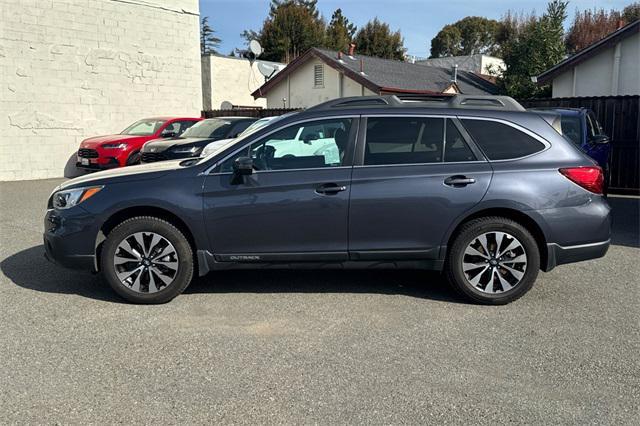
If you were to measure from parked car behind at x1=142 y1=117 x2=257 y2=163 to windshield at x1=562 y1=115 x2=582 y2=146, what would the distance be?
6838mm

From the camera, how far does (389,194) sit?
4637mm

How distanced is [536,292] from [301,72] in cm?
2432

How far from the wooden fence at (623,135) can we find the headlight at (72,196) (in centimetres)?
1138

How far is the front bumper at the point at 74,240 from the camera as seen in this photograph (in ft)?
15.3

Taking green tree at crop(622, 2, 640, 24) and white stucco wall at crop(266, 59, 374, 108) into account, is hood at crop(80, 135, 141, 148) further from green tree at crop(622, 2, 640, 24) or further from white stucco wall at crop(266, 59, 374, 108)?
green tree at crop(622, 2, 640, 24)

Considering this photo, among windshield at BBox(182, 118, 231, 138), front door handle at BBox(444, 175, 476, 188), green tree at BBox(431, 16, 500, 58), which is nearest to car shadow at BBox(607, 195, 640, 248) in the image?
front door handle at BBox(444, 175, 476, 188)

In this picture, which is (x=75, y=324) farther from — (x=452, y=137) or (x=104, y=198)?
(x=452, y=137)

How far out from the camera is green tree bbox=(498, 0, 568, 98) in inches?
1043

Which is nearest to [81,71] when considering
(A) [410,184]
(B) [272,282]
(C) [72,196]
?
(C) [72,196]

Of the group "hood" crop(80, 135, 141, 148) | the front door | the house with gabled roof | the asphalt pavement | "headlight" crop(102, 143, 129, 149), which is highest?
the house with gabled roof

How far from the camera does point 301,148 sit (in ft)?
15.9

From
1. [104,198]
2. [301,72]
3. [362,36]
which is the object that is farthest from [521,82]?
[362,36]

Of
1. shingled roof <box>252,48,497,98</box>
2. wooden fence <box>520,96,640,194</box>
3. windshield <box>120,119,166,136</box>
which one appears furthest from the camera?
shingled roof <box>252,48,497,98</box>

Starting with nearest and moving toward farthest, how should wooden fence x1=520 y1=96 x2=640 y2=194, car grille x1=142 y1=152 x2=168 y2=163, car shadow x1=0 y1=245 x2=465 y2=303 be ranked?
car shadow x1=0 y1=245 x2=465 y2=303
car grille x1=142 y1=152 x2=168 y2=163
wooden fence x1=520 y1=96 x2=640 y2=194
